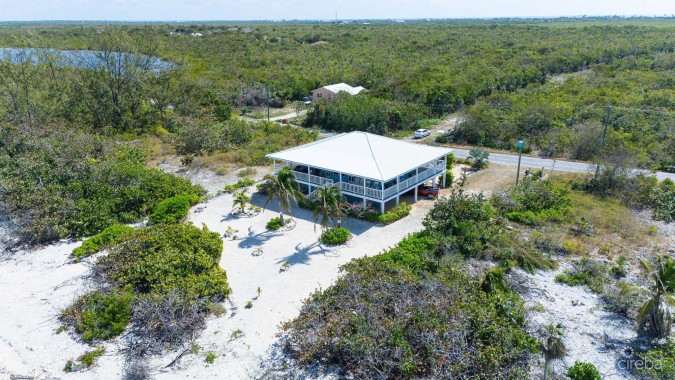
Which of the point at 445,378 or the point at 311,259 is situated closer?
the point at 445,378

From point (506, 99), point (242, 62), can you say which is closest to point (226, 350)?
point (506, 99)

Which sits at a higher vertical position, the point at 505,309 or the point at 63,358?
the point at 505,309

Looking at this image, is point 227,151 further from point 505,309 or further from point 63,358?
point 505,309

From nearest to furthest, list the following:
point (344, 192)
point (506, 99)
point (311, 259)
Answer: point (311, 259) → point (344, 192) → point (506, 99)

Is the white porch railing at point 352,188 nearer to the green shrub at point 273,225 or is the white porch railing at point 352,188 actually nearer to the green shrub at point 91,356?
the green shrub at point 273,225

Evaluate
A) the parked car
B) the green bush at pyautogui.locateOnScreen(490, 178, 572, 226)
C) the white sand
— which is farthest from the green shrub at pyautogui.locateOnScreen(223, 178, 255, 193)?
the parked car

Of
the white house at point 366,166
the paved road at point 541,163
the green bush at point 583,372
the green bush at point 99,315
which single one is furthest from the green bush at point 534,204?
the green bush at point 99,315
